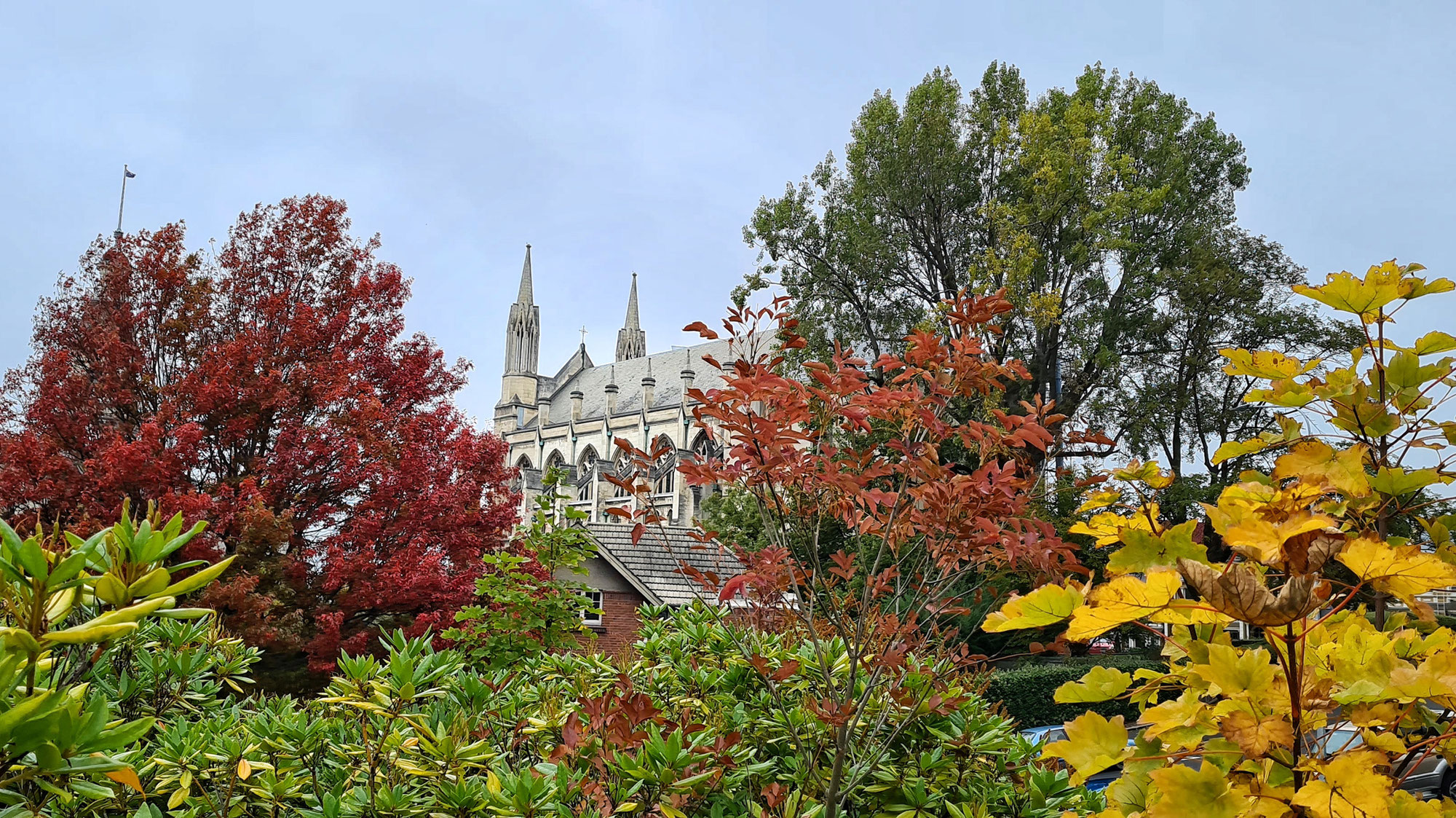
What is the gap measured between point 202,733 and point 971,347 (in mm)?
3128

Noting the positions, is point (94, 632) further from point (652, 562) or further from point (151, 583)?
point (652, 562)

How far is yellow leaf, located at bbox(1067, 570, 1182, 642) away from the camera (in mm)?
1472

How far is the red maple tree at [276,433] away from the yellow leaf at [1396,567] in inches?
341

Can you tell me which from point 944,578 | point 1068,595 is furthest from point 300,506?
point 1068,595

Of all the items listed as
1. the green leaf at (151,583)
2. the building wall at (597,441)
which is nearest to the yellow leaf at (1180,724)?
the green leaf at (151,583)

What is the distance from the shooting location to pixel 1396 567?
1.54 m

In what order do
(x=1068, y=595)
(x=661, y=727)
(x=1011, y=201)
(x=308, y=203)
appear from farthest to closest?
(x=1011, y=201) → (x=308, y=203) → (x=661, y=727) → (x=1068, y=595)

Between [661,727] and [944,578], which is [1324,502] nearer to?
[944,578]

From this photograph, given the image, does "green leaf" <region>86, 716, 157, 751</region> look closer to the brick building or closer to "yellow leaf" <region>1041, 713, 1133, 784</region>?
"yellow leaf" <region>1041, 713, 1133, 784</region>

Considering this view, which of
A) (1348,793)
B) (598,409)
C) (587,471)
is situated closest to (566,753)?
(1348,793)

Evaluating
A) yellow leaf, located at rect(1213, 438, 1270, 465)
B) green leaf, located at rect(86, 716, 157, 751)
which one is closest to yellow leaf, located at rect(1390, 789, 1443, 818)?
yellow leaf, located at rect(1213, 438, 1270, 465)

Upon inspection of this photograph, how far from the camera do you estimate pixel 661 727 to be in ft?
11.0

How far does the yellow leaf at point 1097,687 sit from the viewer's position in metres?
1.74

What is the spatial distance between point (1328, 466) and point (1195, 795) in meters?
0.87
